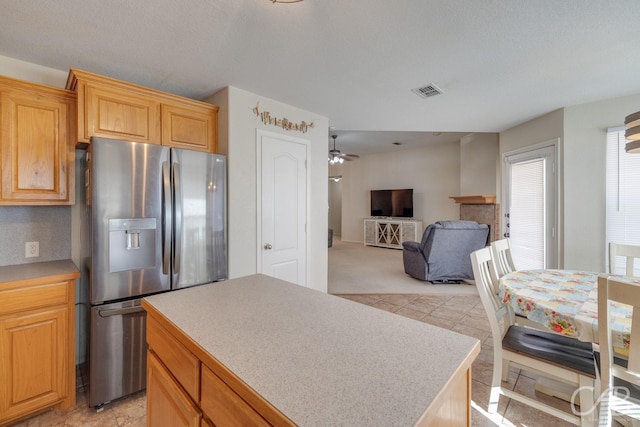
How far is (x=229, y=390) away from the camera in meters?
0.75

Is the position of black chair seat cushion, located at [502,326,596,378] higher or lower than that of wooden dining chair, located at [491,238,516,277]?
lower

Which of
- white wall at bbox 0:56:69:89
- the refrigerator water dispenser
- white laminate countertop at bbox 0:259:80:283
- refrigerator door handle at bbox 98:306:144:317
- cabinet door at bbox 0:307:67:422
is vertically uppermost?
white wall at bbox 0:56:69:89

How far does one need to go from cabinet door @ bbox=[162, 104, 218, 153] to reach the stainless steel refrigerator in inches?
15.0

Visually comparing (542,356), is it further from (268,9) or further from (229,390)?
(268,9)

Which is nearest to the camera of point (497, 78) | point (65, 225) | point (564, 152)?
point (65, 225)

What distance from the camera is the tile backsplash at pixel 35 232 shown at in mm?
2062

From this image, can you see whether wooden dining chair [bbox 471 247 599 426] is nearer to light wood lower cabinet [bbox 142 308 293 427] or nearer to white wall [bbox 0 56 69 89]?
light wood lower cabinet [bbox 142 308 293 427]

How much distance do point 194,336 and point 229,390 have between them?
9.9 inches

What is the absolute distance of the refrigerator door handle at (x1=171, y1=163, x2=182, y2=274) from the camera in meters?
2.08

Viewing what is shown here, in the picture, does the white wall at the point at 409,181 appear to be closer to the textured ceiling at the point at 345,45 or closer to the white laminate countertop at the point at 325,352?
the textured ceiling at the point at 345,45

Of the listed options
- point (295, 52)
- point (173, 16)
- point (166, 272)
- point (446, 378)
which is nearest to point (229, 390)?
point (446, 378)

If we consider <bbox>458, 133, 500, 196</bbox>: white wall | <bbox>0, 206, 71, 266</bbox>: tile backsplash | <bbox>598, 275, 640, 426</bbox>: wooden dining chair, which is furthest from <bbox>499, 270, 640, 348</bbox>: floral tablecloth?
<bbox>458, 133, 500, 196</bbox>: white wall

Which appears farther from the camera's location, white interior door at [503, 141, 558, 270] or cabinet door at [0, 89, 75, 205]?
white interior door at [503, 141, 558, 270]

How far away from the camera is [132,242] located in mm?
1917
